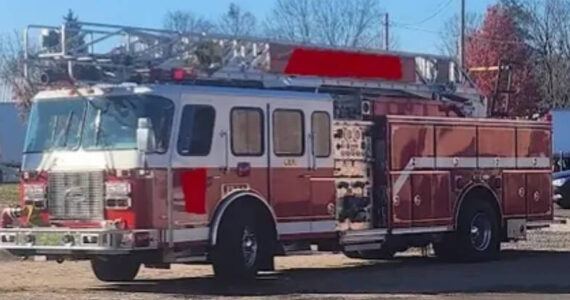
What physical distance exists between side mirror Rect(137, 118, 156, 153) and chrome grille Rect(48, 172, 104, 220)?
0.71 metres

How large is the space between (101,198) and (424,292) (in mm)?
3986

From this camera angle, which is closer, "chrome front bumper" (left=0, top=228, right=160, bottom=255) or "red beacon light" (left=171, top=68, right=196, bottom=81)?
"chrome front bumper" (left=0, top=228, right=160, bottom=255)

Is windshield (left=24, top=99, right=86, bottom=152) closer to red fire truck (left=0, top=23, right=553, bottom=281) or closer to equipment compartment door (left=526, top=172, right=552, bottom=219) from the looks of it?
red fire truck (left=0, top=23, right=553, bottom=281)

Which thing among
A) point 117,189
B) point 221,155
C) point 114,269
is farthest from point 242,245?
point 114,269

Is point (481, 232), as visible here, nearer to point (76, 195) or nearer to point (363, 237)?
point (363, 237)

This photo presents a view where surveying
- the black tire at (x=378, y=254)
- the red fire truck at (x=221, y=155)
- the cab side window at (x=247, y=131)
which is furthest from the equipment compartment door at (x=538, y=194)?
the cab side window at (x=247, y=131)

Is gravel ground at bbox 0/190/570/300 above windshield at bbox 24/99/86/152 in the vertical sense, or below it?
below

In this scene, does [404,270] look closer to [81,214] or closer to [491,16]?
[81,214]

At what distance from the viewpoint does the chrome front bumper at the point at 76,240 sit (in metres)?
16.2

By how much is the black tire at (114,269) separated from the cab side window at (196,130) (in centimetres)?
195

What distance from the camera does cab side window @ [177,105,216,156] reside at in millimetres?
16719

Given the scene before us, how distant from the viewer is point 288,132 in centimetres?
1819

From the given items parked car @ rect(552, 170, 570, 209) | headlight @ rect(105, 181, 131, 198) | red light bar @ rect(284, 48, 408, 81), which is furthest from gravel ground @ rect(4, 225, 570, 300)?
parked car @ rect(552, 170, 570, 209)

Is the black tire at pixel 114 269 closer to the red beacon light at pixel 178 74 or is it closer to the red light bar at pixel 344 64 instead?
the red beacon light at pixel 178 74
